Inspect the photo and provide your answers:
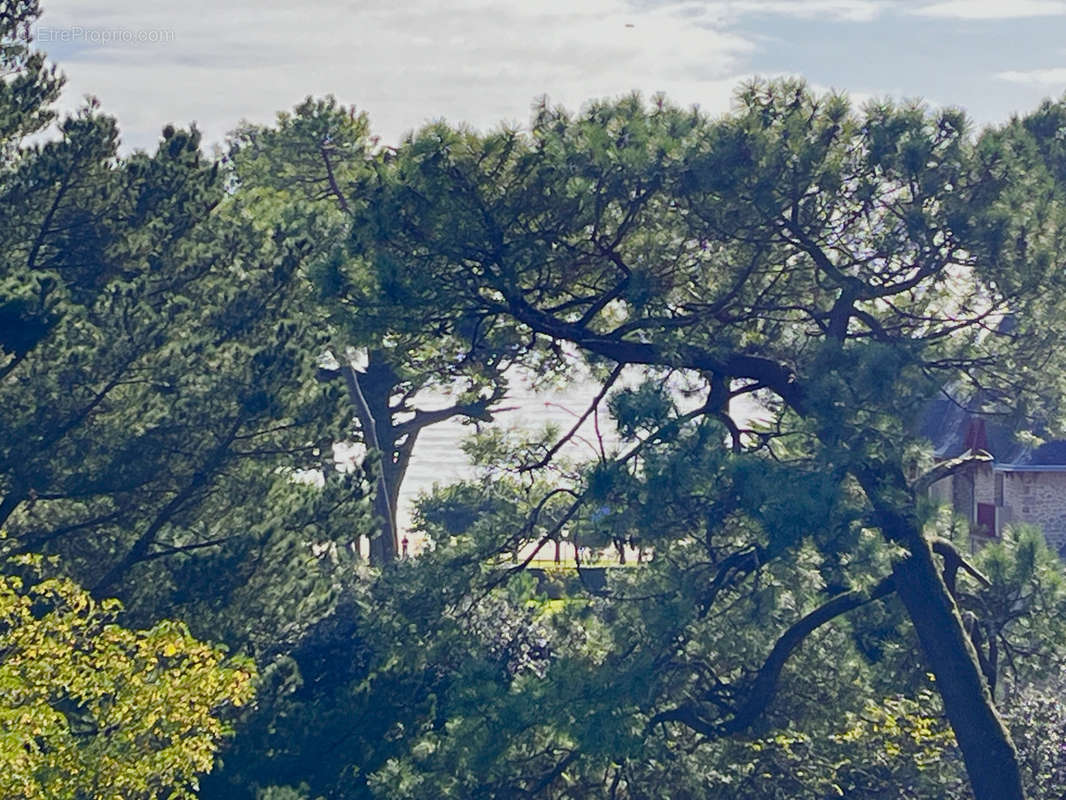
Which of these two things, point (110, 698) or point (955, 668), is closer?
point (955, 668)

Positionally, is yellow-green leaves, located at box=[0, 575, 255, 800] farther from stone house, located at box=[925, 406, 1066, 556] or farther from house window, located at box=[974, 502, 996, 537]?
house window, located at box=[974, 502, 996, 537]

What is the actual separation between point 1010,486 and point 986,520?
4.90 ft

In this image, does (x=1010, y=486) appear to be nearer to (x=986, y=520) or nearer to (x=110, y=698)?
(x=986, y=520)

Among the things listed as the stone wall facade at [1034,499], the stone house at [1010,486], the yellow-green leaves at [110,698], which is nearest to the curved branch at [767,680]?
the yellow-green leaves at [110,698]

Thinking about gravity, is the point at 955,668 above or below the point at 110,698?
above

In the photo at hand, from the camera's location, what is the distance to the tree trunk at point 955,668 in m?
12.9

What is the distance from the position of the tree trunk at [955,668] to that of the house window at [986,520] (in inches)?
766

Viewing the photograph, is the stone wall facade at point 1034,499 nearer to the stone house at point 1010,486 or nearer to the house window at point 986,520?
the stone house at point 1010,486

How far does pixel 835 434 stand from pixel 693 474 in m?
1.25

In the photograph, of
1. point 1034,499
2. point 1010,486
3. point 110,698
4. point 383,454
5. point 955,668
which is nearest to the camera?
point 955,668

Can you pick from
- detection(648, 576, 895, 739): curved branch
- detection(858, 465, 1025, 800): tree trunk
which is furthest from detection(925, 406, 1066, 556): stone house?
detection(648, 576, 895, 739): curved branch

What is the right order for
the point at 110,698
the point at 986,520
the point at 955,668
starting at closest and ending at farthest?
the point at 955,668 → the point at 110,698 → the point at 986,520

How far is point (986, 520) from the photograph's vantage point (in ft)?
106

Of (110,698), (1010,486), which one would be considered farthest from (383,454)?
(110,698)
